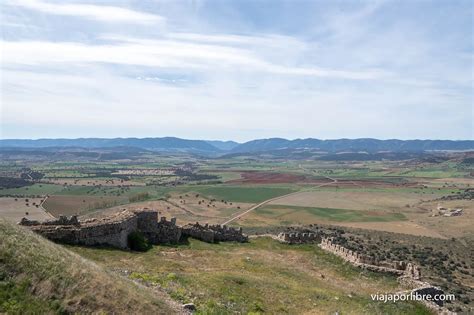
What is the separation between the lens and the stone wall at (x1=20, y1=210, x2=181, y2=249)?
27406 mm

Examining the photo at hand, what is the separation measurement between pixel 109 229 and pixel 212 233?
37.2 feet

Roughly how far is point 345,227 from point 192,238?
180ft

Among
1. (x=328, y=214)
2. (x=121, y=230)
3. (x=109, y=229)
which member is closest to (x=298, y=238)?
(x=121, y=230)

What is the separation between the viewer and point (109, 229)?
29344 mm

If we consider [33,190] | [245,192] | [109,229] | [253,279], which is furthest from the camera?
[245,192]

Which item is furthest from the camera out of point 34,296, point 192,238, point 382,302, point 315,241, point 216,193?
point 216,193

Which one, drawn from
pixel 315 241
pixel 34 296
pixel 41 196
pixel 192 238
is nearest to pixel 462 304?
pixel 315 241

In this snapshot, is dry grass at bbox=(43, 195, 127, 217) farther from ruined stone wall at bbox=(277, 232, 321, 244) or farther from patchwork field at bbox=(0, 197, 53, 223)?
ruined stone wall at bbox=(277, 232, 321, 244)

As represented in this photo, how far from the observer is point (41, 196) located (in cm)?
12812

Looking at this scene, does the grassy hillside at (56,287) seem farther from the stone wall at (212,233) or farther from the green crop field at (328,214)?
the green crop field at (328,214)

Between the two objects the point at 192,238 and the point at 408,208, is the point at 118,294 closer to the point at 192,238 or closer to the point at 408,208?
the point at 192,238

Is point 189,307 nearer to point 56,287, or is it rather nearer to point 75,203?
point 56,287

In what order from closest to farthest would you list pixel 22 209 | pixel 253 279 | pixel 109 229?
pixel 253 279 < pixel 109 229 < pixel 22 209

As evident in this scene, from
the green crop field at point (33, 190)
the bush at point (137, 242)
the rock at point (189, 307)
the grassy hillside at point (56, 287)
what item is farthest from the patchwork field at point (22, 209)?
the rock at point (189, 307)
